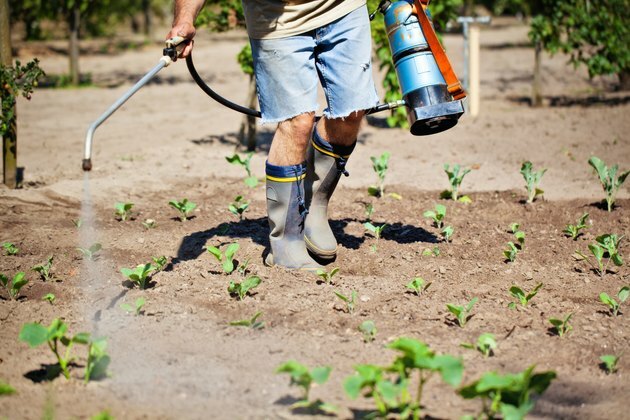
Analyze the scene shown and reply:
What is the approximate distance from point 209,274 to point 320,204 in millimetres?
648

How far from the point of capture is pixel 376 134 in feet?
24.3

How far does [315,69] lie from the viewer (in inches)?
138

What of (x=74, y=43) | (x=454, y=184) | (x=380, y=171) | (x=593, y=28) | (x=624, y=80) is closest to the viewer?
(x=454, y=184)

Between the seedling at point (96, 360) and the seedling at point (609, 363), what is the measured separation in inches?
63.1

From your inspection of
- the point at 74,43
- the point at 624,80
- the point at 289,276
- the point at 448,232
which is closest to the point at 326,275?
the point at 289,276

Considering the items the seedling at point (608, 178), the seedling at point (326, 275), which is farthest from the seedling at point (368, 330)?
the seedling at point (608, 178)

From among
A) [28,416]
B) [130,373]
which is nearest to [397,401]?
[130,373]

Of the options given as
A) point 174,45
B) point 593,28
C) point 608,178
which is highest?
point 593,28

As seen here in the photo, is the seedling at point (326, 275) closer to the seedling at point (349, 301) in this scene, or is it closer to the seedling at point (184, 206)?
the seedling at point (349, 301)

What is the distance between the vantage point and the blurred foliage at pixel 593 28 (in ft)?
26.3

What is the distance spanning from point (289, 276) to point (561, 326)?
1.19 meters

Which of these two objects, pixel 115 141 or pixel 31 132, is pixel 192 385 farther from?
pixel 31 132

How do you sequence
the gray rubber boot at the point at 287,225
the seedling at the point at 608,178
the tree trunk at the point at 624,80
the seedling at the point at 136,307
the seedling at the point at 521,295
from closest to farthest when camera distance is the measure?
the seedling at the point at 136,307
the seedling at the point at 521,295
the gray rubber boot at the point at 287,225
the seedling at the point at 608,178
the tree trunk at the point at 624,80

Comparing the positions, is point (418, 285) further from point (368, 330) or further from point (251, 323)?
point (251, 323)
